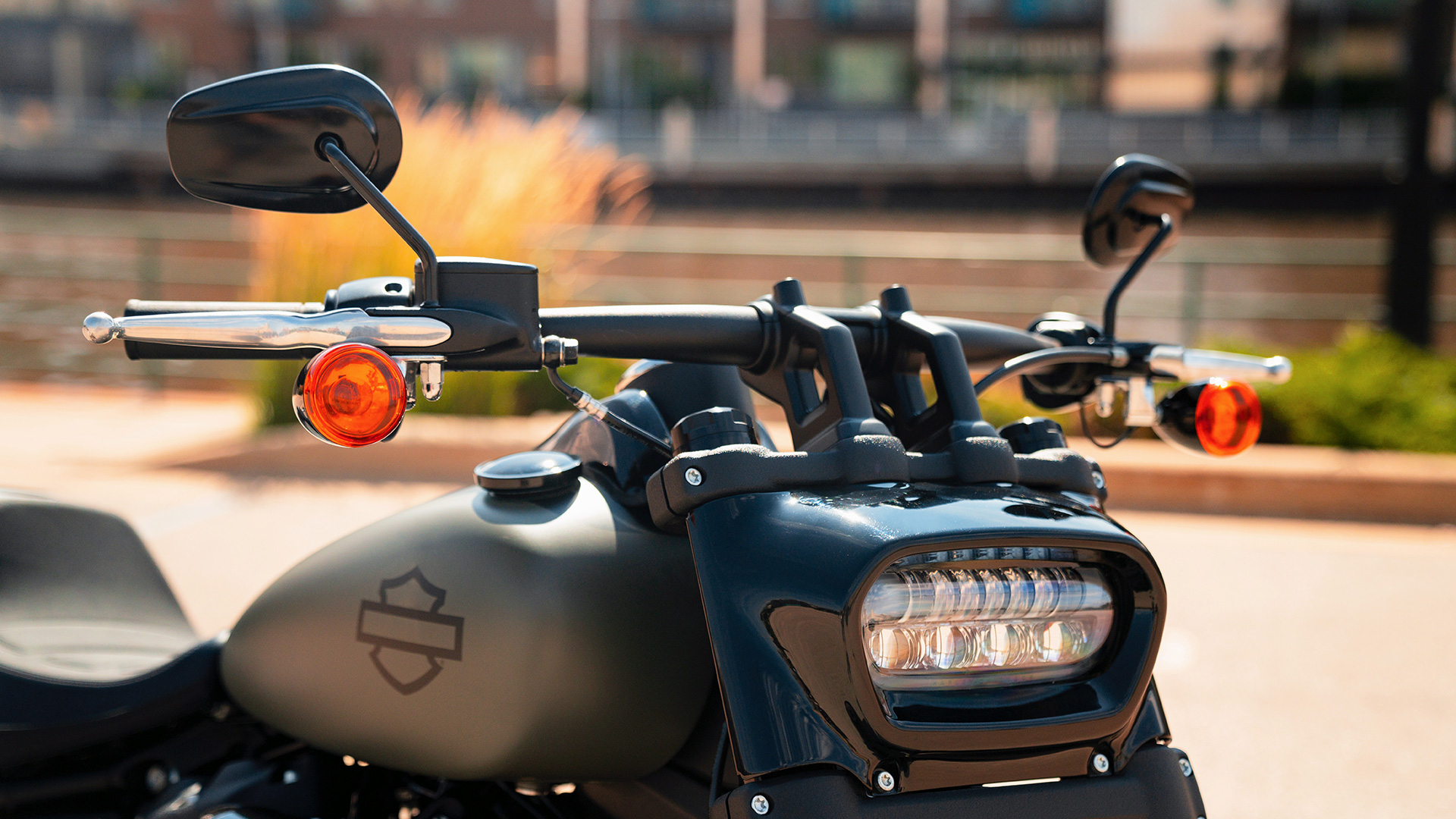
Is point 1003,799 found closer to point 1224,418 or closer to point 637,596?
point 637,596

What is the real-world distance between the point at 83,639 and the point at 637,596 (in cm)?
89

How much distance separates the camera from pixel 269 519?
530cm

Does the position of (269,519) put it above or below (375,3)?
below

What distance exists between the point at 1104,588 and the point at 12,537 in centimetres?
145

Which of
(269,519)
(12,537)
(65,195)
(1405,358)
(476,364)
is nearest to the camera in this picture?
(476,364)

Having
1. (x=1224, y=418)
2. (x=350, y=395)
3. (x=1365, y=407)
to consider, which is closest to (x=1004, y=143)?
(x=1365, y=407)

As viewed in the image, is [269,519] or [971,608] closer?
[971,608]

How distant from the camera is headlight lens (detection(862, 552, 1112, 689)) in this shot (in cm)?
102

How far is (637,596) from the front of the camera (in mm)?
1225

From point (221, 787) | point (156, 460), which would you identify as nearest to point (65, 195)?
point (156, 460)

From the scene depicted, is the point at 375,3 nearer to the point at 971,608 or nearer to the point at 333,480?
the point at 333,480

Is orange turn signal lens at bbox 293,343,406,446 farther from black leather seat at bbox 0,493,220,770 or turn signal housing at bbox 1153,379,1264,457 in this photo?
turn signal housing at bbox 1153,379,1264,457

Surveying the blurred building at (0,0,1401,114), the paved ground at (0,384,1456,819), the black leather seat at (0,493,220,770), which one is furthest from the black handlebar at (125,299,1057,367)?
the blurred building at (0,0,1401,114)

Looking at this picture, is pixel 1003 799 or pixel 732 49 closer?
pixel 1003 799
